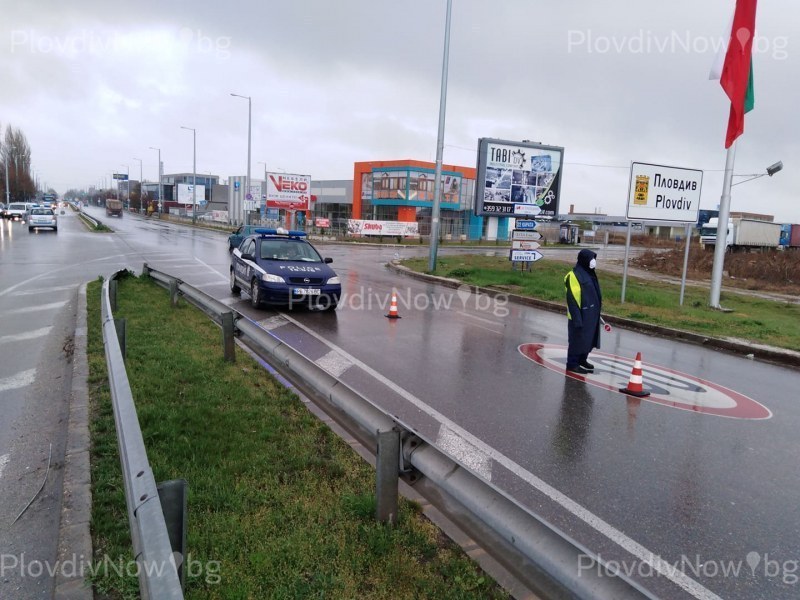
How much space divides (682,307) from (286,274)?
418 inches

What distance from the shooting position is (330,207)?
76.0m

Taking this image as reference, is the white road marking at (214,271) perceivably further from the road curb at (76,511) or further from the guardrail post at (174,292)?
the road curb at (76,511)

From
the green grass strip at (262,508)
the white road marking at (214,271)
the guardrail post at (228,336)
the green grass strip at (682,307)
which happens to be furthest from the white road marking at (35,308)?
the green grass strip at (682,307)

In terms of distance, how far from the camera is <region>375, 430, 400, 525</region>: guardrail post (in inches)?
136

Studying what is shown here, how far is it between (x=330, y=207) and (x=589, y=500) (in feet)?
242

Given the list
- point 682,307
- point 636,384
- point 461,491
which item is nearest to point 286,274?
point 636,384

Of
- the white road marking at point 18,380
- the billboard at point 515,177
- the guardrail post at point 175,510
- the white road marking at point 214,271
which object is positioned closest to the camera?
the guardrail post at point 175,510

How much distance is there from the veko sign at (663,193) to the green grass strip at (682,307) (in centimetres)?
244

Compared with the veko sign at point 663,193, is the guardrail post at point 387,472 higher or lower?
lower

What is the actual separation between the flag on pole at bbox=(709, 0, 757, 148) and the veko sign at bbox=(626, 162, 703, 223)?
1.62 m

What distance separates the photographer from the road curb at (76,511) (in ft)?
9.61

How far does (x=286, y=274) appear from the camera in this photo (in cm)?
1207

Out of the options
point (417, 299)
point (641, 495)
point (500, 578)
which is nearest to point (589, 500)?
point (641, 495)

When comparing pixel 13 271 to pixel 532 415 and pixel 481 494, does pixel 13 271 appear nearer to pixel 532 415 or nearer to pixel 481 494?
pixel 532 415
